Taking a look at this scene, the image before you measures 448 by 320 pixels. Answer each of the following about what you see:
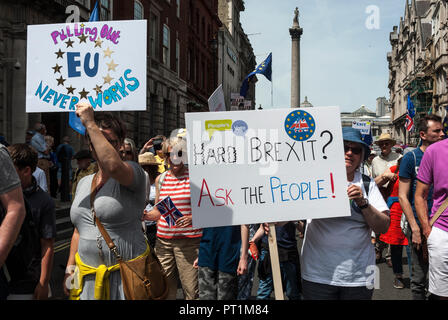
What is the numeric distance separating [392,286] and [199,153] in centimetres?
402

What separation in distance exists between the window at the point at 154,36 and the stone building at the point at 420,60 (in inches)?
779

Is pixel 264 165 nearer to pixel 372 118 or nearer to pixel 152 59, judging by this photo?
pixel 152 59

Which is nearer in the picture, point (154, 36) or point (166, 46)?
point (154, 36)

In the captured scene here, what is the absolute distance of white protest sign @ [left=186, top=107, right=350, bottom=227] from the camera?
2.99 m

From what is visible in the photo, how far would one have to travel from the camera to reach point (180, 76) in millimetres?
30594

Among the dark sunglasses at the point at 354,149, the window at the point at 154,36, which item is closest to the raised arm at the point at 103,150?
the dark sunglasses at the point at 354,149

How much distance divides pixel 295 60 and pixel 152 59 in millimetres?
8789

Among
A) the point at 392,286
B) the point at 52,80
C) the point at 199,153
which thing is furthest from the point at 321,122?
the point at 392,286

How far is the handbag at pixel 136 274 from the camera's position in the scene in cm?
266

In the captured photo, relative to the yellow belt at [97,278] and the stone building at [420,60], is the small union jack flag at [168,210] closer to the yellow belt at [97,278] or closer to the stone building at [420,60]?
the yellow belt at [97,278]

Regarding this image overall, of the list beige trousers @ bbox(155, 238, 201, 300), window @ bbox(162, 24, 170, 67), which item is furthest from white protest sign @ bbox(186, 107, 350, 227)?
window @ bbox(162, 24, 170, 67)

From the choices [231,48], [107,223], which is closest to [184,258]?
[107,223]

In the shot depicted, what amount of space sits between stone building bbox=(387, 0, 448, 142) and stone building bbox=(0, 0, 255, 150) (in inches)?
697

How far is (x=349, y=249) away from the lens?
2.98 metres
